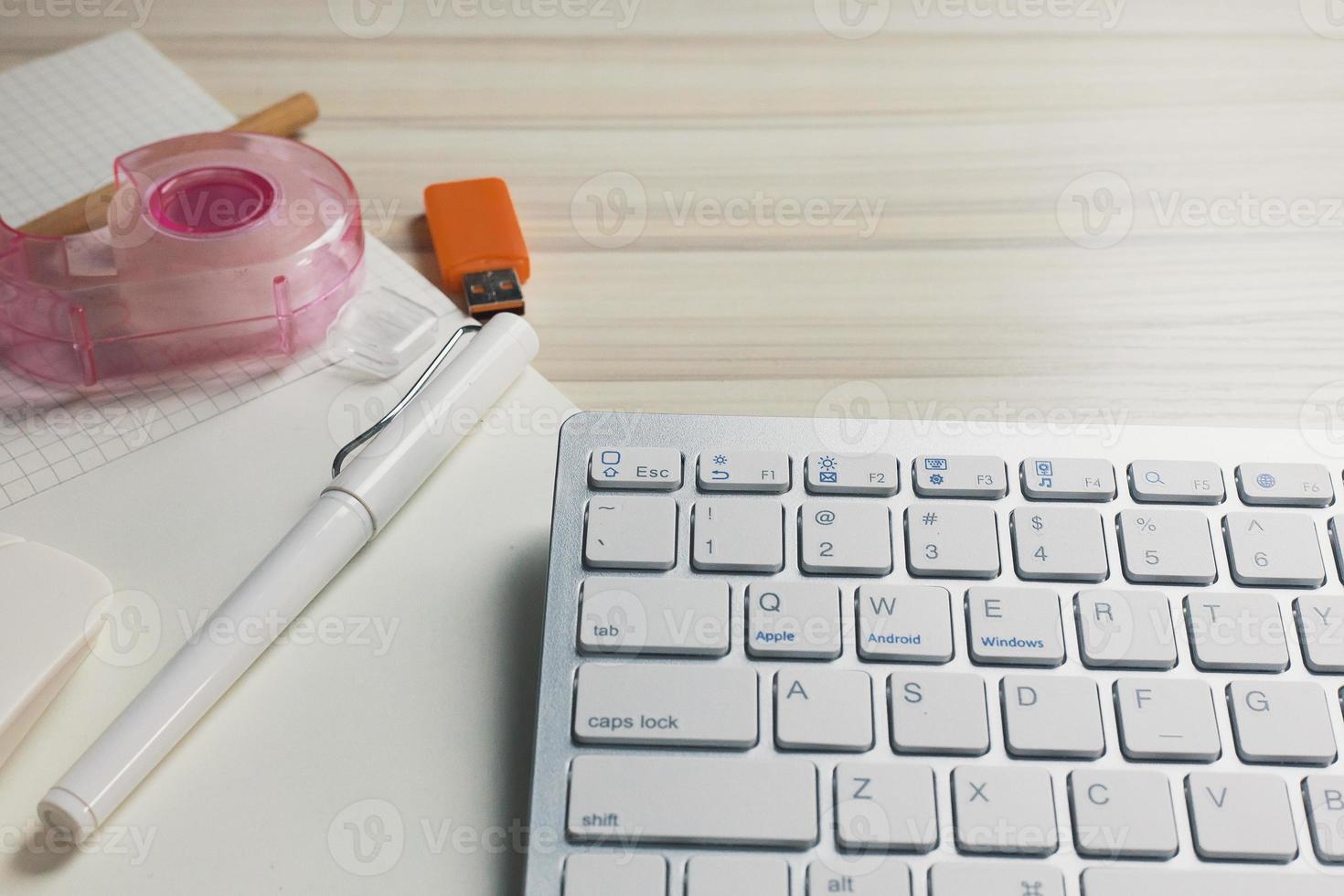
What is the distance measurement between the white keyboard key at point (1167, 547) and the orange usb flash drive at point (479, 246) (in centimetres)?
28

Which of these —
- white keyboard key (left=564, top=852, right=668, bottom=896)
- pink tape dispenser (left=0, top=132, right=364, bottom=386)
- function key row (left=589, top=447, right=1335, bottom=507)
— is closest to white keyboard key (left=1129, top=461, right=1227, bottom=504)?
function key row (left=589, top=447, right=1335, bottom=507)

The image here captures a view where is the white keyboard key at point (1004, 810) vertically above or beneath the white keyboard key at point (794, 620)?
beneath

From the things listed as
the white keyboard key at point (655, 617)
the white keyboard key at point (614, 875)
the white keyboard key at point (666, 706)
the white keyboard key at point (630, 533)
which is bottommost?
the white keyboard key at point (614, 875)

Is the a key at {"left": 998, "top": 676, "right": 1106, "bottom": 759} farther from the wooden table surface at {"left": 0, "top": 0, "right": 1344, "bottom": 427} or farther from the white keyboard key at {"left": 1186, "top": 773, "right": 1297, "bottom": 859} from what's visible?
the wooden table surface at {"left": 0, "top": 0, "right": 1344, "bottom": 427}

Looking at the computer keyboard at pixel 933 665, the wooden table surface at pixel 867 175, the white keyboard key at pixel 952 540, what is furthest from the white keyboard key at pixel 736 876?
the wooden table surface at pixel 867 175

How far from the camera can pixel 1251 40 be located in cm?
71

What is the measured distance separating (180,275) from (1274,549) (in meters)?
0.43

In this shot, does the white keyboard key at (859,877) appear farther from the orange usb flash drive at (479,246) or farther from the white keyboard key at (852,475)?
the orange usb flash drive at (479,246)

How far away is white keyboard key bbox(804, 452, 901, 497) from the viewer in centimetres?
42

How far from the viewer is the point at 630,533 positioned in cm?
41

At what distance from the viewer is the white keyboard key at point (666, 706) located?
372 mm

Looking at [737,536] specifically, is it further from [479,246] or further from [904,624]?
[479,246]

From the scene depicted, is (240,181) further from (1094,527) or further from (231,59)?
(1094,527)

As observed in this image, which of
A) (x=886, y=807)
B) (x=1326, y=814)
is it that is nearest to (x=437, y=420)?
(x=886, y=807)
